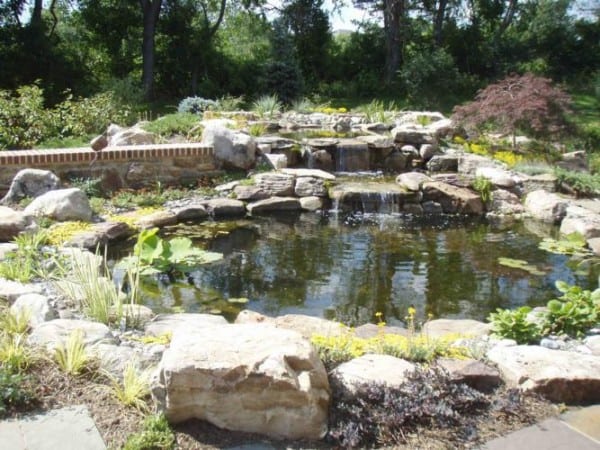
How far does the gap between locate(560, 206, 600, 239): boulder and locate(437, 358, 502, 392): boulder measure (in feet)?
14.7

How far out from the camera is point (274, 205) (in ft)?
25.8

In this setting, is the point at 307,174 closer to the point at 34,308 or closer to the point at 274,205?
the point at 274,205

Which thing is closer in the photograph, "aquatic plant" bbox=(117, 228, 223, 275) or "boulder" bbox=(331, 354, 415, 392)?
"boulder" bbox=(331, 354, 415, 392)

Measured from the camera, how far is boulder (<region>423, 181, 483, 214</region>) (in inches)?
323

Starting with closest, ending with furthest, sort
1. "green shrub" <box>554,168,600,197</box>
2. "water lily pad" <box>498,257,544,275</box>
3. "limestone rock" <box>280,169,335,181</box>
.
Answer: "water lily pad" <box>498,257,544,275</box>
"limestone rock" <box>280,169,335,181</box>
"green shrub" <box>554,168,600,197</box>

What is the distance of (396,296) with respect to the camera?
506cm

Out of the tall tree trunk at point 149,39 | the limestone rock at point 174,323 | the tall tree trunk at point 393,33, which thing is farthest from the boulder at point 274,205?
the tall tree trunk at point 393,33

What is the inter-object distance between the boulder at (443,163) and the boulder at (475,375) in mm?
7399

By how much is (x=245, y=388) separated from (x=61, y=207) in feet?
15.0

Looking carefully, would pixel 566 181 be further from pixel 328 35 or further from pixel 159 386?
pixel 328 35

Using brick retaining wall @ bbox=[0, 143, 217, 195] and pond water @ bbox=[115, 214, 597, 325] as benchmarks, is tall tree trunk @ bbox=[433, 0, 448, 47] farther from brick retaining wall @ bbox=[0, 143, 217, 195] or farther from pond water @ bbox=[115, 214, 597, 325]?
pond water @ bbox=[115, 214, 597, 325]

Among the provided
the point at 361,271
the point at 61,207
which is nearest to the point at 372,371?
the point at 361,271

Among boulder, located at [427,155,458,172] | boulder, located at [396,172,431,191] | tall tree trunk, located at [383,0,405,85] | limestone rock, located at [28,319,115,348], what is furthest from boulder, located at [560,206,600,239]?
tall tree trunk, located at [383,0,405,85]

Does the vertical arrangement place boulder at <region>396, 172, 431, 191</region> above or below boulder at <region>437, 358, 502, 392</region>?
above
